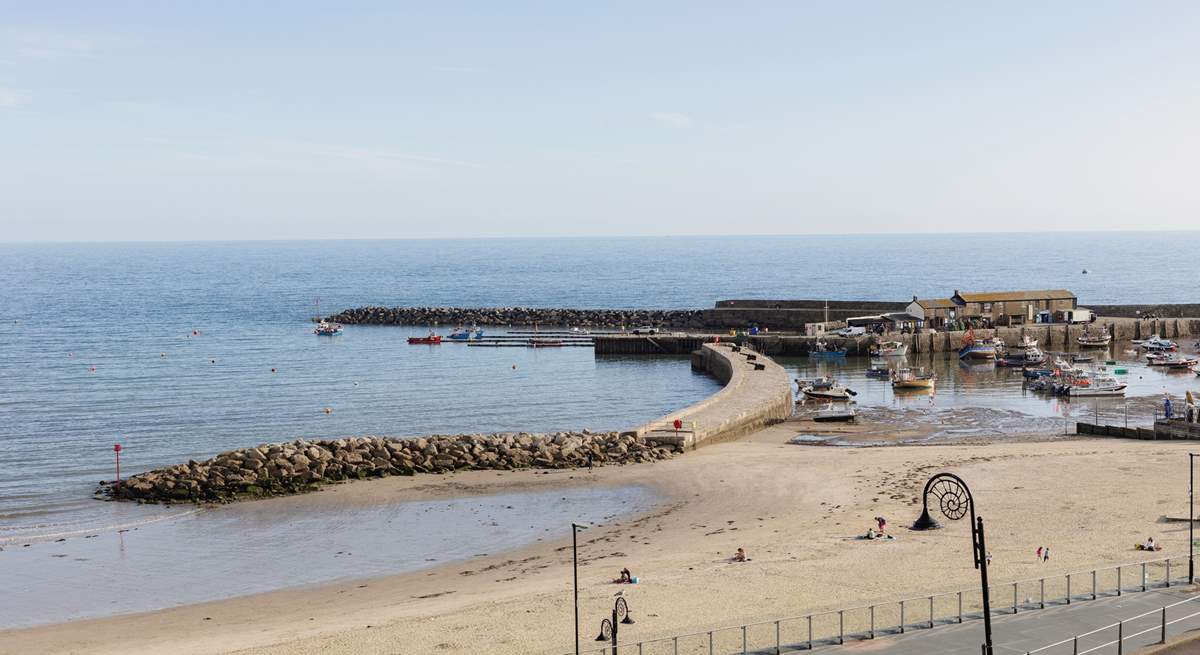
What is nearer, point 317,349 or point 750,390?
point 750,390

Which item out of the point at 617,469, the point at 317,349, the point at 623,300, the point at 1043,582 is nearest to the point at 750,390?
the point at 617,469

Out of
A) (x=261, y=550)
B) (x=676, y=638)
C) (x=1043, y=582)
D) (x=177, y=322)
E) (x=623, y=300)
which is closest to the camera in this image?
(x=676, y=638)

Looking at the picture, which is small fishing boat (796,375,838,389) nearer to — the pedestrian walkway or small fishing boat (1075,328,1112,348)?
small fishing boat (1075,328,1112,348)

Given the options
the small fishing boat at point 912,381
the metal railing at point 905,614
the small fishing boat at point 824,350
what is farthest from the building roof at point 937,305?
the metal railing at point 905,614

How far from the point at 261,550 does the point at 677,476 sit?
16915 mm

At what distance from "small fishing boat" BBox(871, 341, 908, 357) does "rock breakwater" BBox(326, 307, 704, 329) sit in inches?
1169

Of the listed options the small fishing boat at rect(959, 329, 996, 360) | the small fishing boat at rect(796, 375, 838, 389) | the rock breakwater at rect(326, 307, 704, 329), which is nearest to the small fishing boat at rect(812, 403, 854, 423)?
the small fishing boat at rect(796, 375, 838, 389)

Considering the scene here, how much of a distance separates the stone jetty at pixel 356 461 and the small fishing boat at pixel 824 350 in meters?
43.5

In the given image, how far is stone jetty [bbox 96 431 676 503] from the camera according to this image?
154 feet

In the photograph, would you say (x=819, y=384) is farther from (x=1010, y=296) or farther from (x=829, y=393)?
(x=1010, y=296)

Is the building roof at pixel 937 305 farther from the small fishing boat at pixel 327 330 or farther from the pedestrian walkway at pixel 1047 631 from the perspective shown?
the pedestrian walkway at pixel 1047 631

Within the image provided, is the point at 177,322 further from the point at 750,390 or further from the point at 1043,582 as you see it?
the point at 1043,582

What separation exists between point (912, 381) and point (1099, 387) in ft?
36.6

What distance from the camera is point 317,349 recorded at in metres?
109
